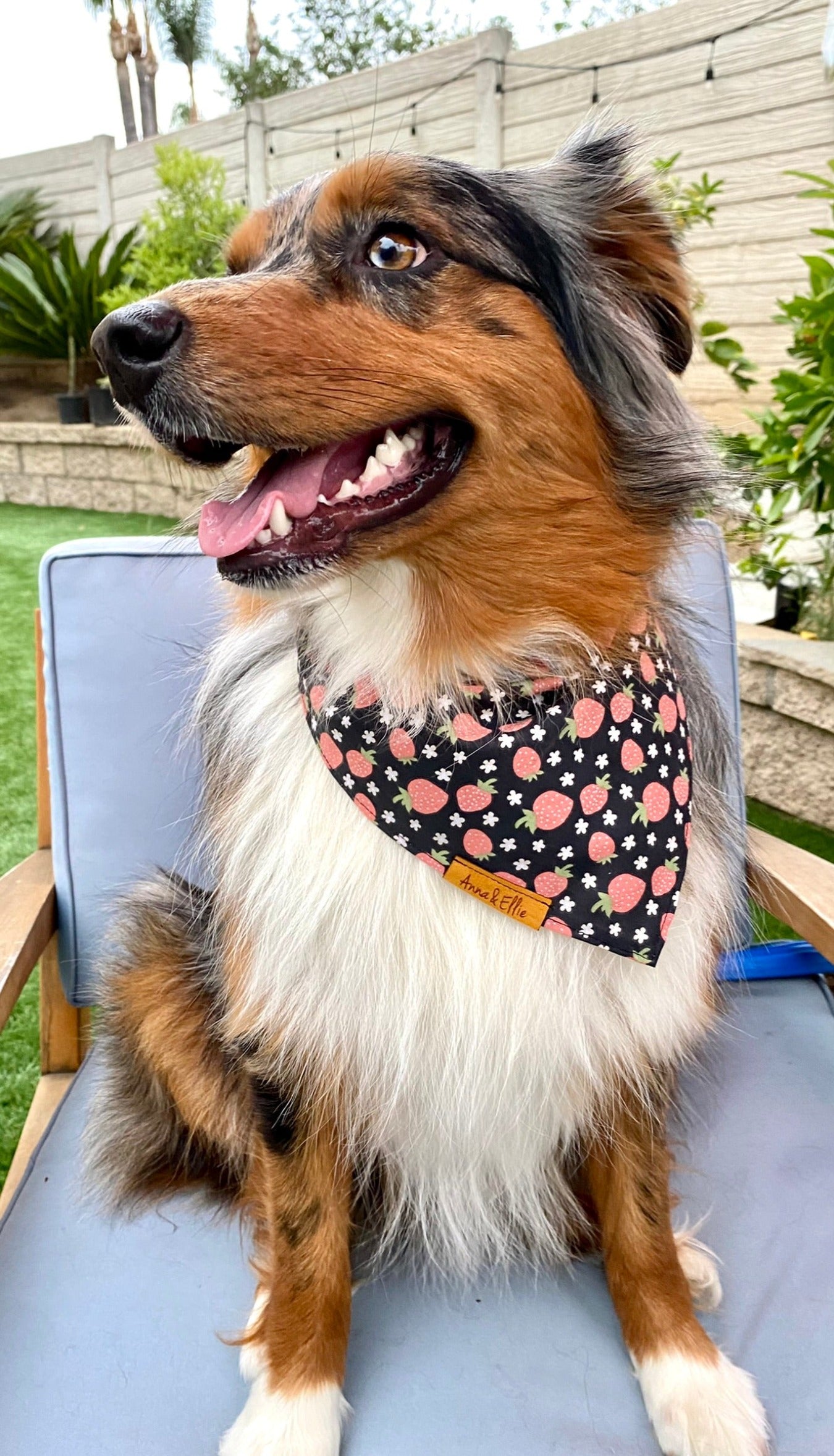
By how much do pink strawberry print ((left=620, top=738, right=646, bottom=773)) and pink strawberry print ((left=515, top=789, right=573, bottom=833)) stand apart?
0.09 metres

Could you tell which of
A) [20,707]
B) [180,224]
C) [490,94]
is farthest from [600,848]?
[180,224]

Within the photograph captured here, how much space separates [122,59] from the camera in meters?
16.2

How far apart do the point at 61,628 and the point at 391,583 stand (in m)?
0.85

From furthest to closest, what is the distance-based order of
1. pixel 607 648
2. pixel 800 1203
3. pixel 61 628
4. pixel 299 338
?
pixel 61 628
pixel 800 1203
pixel 607 648
pixel 299 338

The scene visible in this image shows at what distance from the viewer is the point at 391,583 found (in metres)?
1.28

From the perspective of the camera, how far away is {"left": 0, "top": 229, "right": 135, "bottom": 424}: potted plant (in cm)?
740

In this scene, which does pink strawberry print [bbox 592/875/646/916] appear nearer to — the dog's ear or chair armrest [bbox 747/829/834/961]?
chair armrest [bbox 747/829/834/961]

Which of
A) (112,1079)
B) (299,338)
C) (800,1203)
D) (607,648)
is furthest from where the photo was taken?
(112,1079)

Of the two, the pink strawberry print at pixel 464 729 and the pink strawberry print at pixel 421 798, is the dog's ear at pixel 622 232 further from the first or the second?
the pink strawberry print at pixel 421 798

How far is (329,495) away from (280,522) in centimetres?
7

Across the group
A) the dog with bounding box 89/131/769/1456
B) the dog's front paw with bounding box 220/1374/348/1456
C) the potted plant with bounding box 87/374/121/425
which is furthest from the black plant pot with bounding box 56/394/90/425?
the dog's front paw with bounding box 220/1374/348/1456

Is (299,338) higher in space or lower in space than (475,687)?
higher

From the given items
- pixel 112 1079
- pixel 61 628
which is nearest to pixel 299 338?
pixel 61 628

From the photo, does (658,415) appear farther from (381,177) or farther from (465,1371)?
(465,1371)
